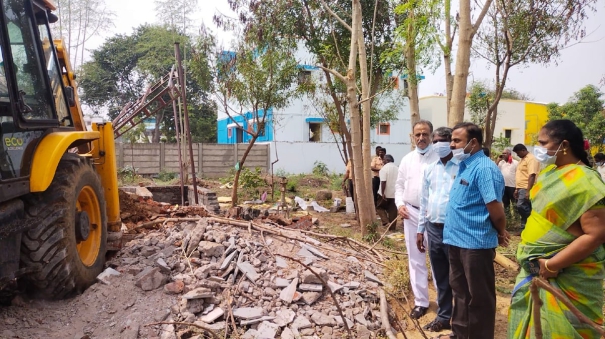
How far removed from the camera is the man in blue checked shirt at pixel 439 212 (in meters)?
3.43

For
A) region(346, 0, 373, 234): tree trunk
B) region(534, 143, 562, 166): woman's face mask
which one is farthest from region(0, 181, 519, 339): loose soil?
region(346, 0, 373, 234): tree trunk

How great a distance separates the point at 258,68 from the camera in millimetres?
10039

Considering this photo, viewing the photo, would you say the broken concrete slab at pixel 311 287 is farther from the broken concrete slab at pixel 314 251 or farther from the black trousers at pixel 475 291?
the black trousers at pixel 475 291

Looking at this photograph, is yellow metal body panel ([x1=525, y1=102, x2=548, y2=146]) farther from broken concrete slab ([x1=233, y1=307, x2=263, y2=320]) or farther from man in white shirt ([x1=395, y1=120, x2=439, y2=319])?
broken concrete slab ([x1=233, y1=307, x2=263, y2=320])

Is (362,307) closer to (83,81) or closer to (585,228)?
(585,228)

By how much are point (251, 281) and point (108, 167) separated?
210cm

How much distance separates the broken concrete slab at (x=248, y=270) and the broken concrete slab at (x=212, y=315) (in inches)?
21.2

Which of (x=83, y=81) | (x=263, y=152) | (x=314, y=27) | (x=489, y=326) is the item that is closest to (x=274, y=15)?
(x=314, y=27)

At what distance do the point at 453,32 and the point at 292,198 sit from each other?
7.02m

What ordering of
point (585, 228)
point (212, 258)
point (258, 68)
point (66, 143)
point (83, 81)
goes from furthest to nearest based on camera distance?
point (83, 81) < point (258, 68) < point (212, 258) < point (66, 143) < point (585, 228)

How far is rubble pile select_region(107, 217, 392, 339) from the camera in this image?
337cm

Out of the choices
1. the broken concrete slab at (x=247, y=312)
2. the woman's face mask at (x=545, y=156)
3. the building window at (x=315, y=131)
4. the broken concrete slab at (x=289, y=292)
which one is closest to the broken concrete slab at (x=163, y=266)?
the broken concrete slab at (x=247, y=312)

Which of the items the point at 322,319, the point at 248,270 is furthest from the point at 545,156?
the point at 248,270

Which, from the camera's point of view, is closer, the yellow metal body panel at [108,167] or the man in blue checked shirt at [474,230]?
the man in blue checked shirt at [474,230]
